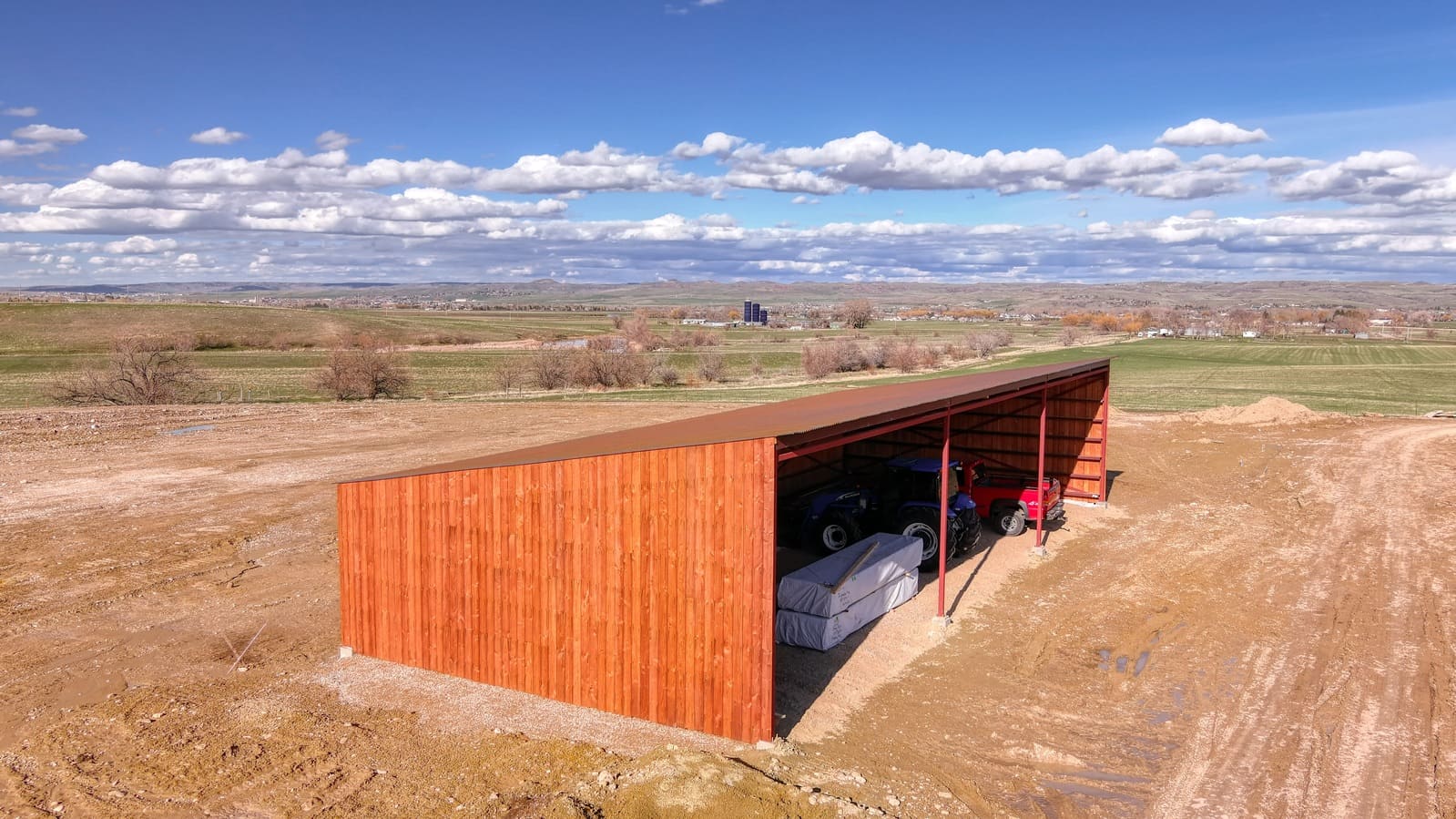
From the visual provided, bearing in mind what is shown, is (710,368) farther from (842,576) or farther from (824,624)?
(824,624)

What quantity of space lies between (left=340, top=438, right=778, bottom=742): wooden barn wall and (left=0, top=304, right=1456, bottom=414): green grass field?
31.9m

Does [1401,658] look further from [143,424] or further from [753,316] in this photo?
[753,316]

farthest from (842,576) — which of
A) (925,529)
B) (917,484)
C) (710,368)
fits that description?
(710,368)

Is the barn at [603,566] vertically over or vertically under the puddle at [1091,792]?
over

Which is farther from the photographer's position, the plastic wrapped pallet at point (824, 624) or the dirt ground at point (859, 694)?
the plastic wrapped pallet at point (824, 624)

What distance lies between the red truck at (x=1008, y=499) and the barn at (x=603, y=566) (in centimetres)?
618

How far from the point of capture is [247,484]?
23.4 m

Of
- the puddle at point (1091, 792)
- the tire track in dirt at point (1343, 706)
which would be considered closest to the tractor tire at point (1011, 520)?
the tire track in dirt at point (1343, 706)

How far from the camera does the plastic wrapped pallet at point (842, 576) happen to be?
12.6 meters

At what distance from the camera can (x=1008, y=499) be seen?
1919 centimetres

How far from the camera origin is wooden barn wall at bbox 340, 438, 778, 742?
32.4 ft

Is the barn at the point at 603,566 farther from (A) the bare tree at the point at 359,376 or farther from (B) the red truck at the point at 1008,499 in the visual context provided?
(A) the bare tree at the point at 359,376

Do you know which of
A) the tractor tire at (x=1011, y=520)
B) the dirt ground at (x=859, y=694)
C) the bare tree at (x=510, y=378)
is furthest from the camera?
the bare tree at (x=510, y=378)

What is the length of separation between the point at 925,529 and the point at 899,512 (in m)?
0.65
